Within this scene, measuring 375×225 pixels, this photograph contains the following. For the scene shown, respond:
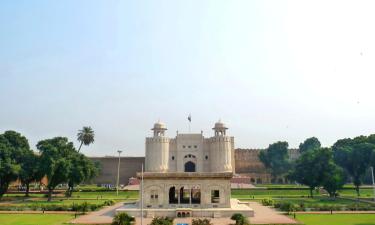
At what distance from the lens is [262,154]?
308 feet

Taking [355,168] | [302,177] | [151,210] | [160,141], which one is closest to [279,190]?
[302,177]

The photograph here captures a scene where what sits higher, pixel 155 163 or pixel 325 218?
pixel 155 163

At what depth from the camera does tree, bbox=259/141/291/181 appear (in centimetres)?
9175

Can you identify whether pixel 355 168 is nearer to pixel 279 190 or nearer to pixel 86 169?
pixel 279 190

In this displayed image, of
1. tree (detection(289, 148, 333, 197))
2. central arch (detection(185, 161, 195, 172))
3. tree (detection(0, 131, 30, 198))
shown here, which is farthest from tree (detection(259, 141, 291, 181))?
tree (detection(0, 131, 30, 198))

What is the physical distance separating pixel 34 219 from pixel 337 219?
23.0 meters

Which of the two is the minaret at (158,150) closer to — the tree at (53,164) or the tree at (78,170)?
the tree at (78,170)

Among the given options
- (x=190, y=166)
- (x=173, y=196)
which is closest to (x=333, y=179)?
(x=173, y=196)

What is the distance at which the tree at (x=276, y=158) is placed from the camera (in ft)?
301

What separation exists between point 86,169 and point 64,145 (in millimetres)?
4582

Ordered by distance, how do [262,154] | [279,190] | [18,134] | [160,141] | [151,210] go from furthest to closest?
[262,154]
[160,141]
[279,190]
[18,134]
[151,210]

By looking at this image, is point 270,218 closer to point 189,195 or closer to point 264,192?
point 189,195

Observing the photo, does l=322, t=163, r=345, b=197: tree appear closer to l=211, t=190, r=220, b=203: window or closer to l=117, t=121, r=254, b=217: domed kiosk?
l=117, t=121, r=254, b=217: domed kiosk

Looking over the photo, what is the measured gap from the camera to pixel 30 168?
48.4 metres
